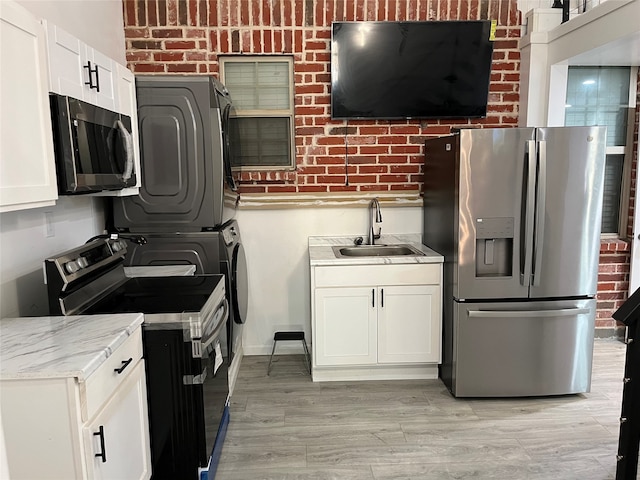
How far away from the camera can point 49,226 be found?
94.3 inches

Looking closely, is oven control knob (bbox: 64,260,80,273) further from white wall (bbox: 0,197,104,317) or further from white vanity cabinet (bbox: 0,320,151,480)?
white vanity cabinet (bbox: 0,320,151,480)

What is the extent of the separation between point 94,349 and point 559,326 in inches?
106

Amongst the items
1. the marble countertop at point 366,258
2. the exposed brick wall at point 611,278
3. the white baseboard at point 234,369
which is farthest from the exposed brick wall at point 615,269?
the white baseboard at point 234,369

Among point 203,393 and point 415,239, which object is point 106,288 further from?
point 415,239

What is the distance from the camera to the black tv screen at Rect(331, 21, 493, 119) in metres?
3.50

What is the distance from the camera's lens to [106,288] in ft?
7.49

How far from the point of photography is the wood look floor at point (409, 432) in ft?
7.79

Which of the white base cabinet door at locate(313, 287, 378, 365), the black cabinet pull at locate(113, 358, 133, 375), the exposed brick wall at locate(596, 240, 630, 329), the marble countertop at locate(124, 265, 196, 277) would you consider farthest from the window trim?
the black cabinet pull at locate(113, 358, 133, 375)

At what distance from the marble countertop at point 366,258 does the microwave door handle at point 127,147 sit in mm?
1269

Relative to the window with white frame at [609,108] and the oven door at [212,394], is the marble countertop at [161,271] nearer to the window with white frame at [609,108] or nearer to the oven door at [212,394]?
the oven door at [212,394]

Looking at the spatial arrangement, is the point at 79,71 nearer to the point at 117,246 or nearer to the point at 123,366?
the point at 117,246

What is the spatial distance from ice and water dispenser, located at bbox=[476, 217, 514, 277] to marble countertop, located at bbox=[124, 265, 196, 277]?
175 centimetres

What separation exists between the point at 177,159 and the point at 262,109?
1.08 metres

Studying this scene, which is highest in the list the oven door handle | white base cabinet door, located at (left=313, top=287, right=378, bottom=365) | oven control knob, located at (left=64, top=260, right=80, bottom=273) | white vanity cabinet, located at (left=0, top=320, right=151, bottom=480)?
oven control knob, located at (left=64, top=260, right=80, bottom=273)
